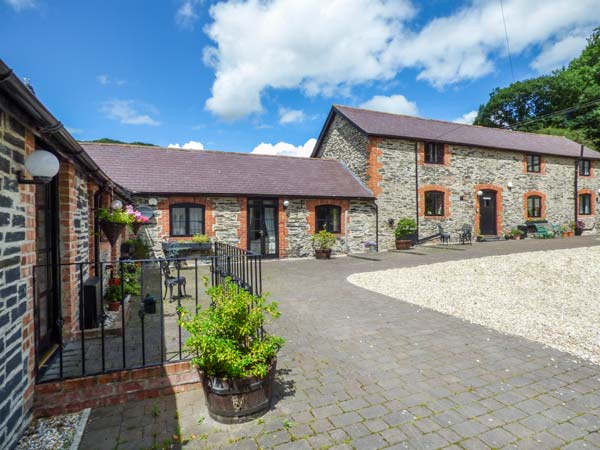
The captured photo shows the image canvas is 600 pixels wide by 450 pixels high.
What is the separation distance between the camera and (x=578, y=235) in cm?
2114

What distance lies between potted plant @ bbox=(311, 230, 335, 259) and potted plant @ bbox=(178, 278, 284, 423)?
10662 mm

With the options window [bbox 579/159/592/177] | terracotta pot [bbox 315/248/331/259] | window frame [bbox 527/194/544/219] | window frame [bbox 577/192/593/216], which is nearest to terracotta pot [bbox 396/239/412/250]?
terracotta pot [bbox 315/248/331/259]

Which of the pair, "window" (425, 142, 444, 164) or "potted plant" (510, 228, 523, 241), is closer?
"window" (425, 142, 444, 164)

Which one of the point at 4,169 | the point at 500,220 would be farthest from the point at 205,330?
the point at 500,220

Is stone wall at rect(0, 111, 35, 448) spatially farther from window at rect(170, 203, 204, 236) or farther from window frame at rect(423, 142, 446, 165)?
window frame at rect(423, 142, 446, 165)

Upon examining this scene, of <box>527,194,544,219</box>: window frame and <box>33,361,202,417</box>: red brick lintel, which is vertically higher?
<box>527,194,544,219</box>: window frame

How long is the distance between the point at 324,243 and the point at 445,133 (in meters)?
10.6

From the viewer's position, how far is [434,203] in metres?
17.5

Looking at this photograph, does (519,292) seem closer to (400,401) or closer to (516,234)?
(400,401)

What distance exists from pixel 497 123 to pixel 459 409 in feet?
150

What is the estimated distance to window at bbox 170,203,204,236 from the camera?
487 inches

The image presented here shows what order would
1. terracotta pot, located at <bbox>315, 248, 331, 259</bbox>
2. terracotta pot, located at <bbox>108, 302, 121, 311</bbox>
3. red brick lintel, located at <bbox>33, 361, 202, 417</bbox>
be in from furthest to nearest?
1. terracotta pot, located at <bbox>315, 248, 331, 259</bbox>
2. terracotta pot, located at <bbox>108, 302, 121, 311</bbox>
3. red brick lintel, located at <bbox>33, 361, 202, 417</bbox>

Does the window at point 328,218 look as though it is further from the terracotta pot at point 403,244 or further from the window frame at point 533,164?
the window frame at point 533,164

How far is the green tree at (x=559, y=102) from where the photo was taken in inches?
1301
